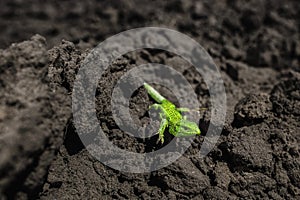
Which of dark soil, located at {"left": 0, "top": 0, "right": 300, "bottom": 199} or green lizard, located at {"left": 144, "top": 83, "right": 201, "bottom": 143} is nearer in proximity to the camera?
dark soil, located at {"left": 0, "top": 0, "right": 300, "bottom": 199}

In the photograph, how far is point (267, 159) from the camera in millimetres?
3049

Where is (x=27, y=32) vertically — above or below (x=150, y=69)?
above

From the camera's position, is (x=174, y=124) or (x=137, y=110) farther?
(x=137, y=110)

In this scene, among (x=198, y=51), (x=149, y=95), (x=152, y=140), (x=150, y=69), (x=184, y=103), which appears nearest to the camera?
(x=152, y=140)

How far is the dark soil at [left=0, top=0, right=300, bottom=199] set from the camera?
239 centimetres

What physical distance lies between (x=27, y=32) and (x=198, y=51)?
2.19 metres

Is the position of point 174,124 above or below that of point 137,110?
below

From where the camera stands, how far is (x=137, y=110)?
10.4 feet

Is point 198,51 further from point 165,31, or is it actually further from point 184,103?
point 184,103

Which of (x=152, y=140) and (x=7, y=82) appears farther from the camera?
(x=152, y=140)

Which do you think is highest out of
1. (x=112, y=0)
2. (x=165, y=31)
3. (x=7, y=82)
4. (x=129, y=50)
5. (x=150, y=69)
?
(x=112, y=0)

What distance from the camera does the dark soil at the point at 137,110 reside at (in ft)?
7.84

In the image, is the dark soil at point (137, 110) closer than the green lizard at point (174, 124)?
Yes

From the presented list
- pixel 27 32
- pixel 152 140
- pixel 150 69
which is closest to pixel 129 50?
pixel 150 69
